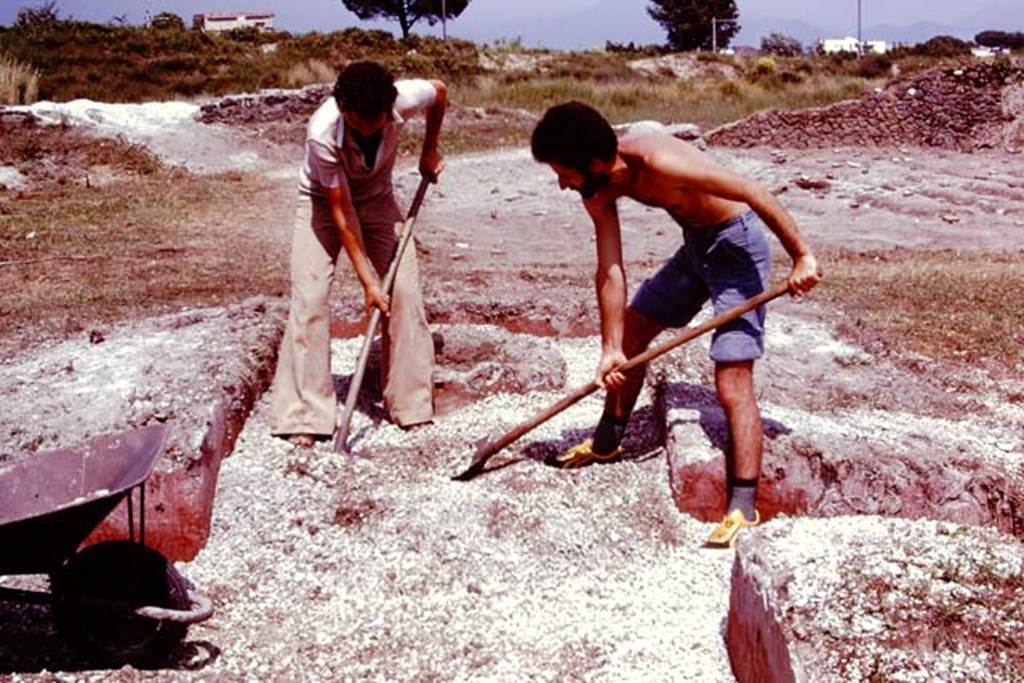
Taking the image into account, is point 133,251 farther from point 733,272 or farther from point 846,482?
point 846,482

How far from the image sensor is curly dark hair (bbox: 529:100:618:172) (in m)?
3.76

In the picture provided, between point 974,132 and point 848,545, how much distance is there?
14.3m

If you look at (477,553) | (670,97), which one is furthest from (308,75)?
(477,553)

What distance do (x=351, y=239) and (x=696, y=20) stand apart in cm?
4838

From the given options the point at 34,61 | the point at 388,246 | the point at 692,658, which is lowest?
the point at 692,658

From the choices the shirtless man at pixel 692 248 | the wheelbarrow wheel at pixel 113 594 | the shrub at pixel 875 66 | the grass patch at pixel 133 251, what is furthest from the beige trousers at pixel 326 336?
the shrub at pixel 875 66

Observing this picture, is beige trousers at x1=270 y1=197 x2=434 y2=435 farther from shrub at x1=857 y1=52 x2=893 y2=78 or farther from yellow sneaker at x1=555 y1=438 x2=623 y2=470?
shrub at x1=857 y1=52 x2=893 y2=78

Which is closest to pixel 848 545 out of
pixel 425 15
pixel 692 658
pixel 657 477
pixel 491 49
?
pixel 692 658

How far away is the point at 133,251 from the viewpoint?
9492mm

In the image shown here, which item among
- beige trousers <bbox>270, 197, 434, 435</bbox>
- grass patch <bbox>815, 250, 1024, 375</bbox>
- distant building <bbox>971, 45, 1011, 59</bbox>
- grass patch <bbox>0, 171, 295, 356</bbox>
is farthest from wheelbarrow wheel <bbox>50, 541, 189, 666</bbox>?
distant building <bbox>971, 45, 1011, 59</bbox>

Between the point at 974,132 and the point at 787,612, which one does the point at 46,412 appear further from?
the point at 974,132

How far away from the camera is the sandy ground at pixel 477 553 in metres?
3.37

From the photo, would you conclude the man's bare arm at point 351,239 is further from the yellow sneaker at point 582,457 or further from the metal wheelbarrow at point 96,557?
the metal wheelbarrow at point 96,557

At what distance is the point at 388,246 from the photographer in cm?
533
